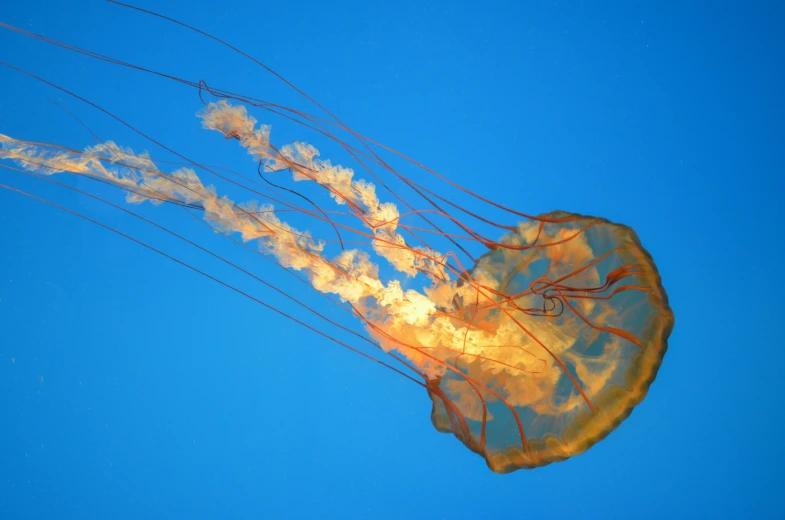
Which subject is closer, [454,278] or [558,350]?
[558,350]

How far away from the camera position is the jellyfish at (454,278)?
7.78 ft

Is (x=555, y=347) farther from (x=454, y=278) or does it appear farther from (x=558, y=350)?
(x=454, y=278)

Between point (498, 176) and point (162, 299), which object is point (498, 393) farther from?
point (162, 299)

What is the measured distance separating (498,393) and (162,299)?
173 cm

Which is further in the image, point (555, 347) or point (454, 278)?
point (454, 278)

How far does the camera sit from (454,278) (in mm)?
2803

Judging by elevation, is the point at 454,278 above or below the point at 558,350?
above

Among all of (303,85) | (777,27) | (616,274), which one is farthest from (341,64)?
(777,27)

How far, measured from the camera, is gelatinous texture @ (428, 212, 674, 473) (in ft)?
7.91

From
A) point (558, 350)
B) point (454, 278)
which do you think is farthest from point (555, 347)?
point (454, 278)

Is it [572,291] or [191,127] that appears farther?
[191,127]

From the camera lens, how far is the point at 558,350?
256 centimetres

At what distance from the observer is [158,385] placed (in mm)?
2963

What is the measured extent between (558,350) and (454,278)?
1.93 feet
